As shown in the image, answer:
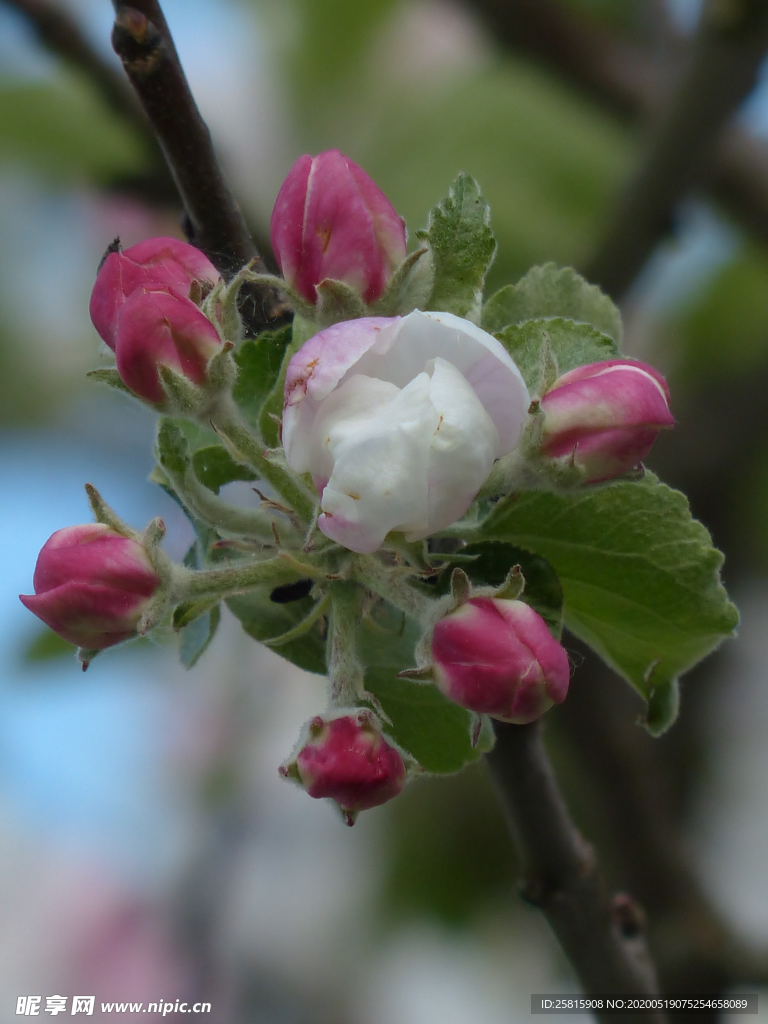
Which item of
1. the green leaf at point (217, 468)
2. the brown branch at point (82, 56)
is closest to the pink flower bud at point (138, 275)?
the green leaf at point (217, 468)

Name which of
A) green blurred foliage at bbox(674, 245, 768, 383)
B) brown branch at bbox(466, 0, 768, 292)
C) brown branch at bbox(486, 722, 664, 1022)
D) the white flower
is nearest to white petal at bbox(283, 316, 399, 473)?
the white flower

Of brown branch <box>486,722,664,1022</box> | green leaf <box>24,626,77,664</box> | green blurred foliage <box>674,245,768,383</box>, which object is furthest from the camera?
green blurred foliage <box>674,245,768,383</box>

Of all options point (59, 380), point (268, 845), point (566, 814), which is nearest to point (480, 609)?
point (566, 814)

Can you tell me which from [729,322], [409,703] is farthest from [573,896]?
[729,322]

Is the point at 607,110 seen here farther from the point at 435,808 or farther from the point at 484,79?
the point at 435,808

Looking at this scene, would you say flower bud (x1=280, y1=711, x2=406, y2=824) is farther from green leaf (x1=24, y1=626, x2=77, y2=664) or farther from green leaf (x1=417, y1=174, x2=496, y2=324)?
green leaf (x1=24, y1=626, x2=77, y2=664)

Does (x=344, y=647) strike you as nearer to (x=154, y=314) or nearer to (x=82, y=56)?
(x=154, y=314)
